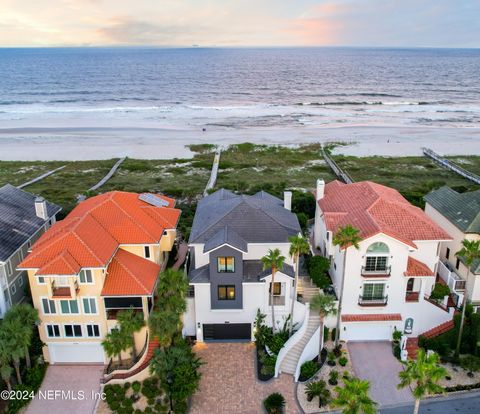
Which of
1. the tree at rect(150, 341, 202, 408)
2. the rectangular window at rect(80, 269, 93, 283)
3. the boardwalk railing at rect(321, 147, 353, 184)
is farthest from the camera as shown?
the boardwalk railing at rect(321, 147, 353, 184)

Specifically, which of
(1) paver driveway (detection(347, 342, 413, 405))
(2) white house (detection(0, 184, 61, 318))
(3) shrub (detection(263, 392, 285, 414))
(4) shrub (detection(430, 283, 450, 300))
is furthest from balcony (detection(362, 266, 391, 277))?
(2) white house (detection(0, 184, 61, 318))

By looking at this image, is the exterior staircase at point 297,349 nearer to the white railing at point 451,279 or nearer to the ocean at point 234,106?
the white railing at point 451,279

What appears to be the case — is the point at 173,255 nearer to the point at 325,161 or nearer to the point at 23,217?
the point at 23,217

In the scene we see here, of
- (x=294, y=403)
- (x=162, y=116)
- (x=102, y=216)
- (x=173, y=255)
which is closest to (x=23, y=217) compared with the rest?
(x=102, y=216)

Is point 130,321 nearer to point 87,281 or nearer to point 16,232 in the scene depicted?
point 87,281

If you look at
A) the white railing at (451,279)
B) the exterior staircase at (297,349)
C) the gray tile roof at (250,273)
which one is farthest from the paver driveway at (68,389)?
the white railing at (451,279)

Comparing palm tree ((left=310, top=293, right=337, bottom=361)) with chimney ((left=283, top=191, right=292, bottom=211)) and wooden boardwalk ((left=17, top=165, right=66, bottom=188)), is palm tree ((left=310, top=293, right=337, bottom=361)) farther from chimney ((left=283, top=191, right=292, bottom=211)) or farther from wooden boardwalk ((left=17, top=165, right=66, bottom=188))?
wooden boardwalk ((left=17, top=165, right=66, bottom=188))

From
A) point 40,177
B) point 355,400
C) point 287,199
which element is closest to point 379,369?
point 355,400
